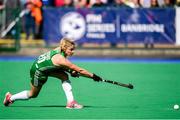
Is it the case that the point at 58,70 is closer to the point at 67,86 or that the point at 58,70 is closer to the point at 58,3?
the point at 67,86

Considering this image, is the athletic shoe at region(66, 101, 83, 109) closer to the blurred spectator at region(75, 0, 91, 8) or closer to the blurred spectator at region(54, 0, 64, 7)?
the blurred spectator at region(75, 0, 91, 8)

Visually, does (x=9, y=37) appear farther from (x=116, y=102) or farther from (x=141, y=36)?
(x=116, y=102)

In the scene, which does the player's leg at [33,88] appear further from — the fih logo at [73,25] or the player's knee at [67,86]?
the fih logo at [73,25]

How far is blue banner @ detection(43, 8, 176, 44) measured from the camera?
86.4 ft

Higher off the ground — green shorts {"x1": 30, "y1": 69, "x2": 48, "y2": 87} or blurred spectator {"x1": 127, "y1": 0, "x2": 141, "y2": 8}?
blurred spectator {"x1": 127, "y1": 0, "x2": 141, "y2": 8}

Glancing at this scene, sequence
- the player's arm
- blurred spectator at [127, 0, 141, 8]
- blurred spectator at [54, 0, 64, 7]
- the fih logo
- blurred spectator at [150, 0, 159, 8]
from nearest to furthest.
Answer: the player's arm
the fih logo
blurred spectator at [150, 0, 159, 8]
blurred spectator at [127, 0, 141, 8]
blurred spectator at [54, 0, 64, 7]

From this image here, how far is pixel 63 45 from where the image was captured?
1277cm

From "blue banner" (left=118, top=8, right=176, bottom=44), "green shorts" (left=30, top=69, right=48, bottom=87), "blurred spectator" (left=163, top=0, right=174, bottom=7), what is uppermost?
"blurred spectator" (left=163, top=0, right=174, bottom=7)

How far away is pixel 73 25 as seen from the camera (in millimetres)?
26656

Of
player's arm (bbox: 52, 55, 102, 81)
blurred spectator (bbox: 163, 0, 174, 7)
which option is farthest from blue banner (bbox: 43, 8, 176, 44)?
player's arm (bbox: 52, 55, 102, 81)

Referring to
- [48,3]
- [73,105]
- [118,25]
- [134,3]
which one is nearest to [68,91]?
[73,105]

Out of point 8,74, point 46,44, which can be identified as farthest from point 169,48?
point 8,74

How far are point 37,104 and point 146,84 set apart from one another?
184 inches

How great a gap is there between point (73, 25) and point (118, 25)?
1.67 m
